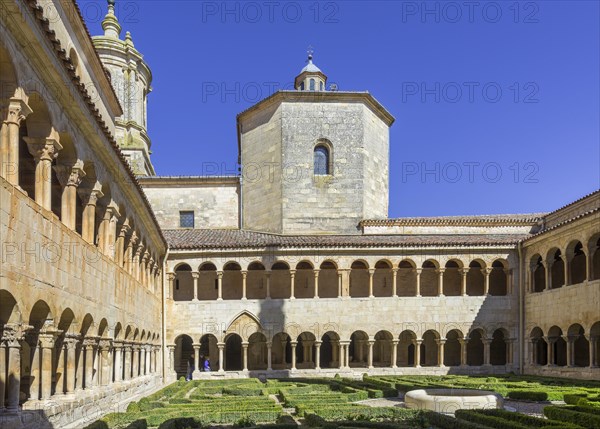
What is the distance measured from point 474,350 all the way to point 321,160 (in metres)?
13.2

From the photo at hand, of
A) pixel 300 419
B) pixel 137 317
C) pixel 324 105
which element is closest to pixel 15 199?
pixel 300 419

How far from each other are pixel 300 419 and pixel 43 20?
10.2 meters

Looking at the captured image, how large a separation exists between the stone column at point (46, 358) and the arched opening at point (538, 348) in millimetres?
23492

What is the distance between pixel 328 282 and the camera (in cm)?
3184

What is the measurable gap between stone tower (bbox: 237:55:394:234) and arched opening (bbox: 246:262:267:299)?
2.96 metres

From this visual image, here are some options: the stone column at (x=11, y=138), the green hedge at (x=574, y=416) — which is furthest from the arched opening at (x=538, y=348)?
the stone column at (x=11, y=138)

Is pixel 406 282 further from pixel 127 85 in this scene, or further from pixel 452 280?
pixel 127 85

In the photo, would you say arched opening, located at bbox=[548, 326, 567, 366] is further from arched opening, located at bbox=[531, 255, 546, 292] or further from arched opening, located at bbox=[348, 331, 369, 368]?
arched opening, located at bbox=[348, 331, 369, 368]

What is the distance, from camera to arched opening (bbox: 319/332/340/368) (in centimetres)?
3107

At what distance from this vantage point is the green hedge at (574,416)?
12.2m

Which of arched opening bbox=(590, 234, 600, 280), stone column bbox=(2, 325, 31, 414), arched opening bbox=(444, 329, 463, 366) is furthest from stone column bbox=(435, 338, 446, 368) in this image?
stone column bbox=(2, 325, 31, 414)

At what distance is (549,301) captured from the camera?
1072 inches

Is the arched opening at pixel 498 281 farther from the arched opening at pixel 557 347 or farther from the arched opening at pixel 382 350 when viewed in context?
the arched opening at pixel 382 350

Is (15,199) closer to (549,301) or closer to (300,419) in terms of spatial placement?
(300,419)
